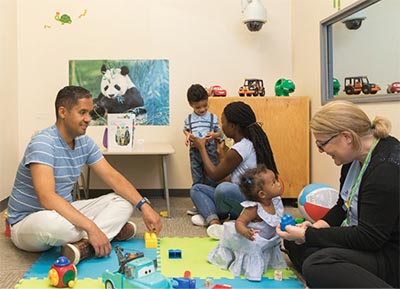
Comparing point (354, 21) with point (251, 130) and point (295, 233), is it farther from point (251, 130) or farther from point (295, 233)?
point (295, 233)

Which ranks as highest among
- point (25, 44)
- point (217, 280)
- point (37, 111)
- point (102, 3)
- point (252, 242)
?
point (102, 3)

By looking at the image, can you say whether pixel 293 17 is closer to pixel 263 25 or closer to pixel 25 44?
pixel 263 25

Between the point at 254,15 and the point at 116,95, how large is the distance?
148 cm

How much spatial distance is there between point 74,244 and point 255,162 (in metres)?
1.15

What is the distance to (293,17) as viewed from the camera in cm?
420

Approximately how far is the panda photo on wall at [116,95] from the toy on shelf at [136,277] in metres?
2.45

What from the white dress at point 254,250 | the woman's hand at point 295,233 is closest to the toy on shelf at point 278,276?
the white dress at point 254,250

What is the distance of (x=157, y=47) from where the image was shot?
4.18 m

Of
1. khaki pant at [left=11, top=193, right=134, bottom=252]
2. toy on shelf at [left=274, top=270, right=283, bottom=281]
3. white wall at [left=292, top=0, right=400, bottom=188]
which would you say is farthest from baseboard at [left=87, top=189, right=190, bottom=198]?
toy on shelf at [left=274, top=270, right=283, bottom=281]

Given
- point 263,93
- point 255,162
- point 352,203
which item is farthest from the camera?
point 263,93

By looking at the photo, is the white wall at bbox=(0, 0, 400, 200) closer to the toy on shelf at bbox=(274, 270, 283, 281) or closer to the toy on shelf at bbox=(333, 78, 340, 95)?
the toy on shelf at bbox=(333, 78, 340, 95)

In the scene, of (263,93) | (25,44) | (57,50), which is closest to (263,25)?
(263,93)

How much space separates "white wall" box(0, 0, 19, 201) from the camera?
3.74 meters

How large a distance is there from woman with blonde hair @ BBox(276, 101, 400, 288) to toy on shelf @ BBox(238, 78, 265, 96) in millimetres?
2125
